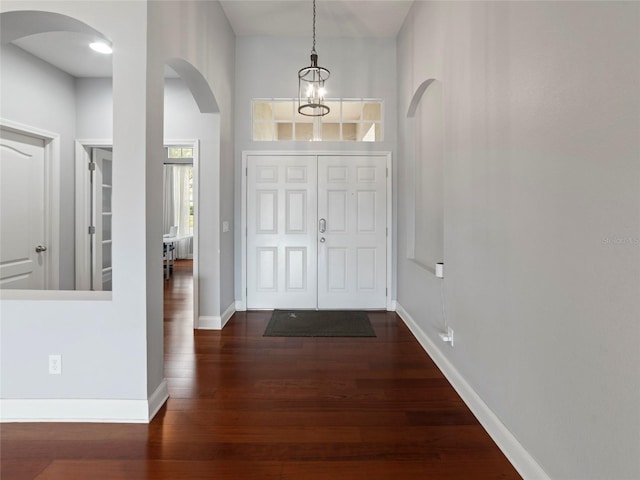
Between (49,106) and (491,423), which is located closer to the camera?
(491,423)

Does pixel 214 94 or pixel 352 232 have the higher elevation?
pixel 214 94

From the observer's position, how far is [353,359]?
9.94 feet

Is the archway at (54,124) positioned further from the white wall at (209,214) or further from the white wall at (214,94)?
the white wall at (209,214)

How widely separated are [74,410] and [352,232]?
3185 millimetres

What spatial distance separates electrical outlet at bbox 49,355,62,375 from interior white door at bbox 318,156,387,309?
283 cm

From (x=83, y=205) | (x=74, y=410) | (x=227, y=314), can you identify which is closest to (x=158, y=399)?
(x=74, y=410)

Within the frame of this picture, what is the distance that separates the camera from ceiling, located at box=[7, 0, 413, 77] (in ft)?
11.5

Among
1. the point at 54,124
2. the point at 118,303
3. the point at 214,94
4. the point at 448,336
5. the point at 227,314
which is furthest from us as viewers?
the point at 227,314

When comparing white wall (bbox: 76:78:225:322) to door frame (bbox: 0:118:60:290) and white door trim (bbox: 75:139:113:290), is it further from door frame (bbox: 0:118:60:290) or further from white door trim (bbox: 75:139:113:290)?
door frame (bbox: 0:118:60:290)

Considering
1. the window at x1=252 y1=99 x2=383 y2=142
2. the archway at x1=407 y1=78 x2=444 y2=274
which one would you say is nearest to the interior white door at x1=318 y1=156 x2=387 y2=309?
the window at x1=252 y1=99 x2=383 y2=142

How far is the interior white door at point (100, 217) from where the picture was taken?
435cm

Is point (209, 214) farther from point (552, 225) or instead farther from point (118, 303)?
point (552, 225)

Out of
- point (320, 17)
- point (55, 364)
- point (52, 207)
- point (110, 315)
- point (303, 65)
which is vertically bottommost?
point (55, 364)

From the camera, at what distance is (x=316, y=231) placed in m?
4.44
